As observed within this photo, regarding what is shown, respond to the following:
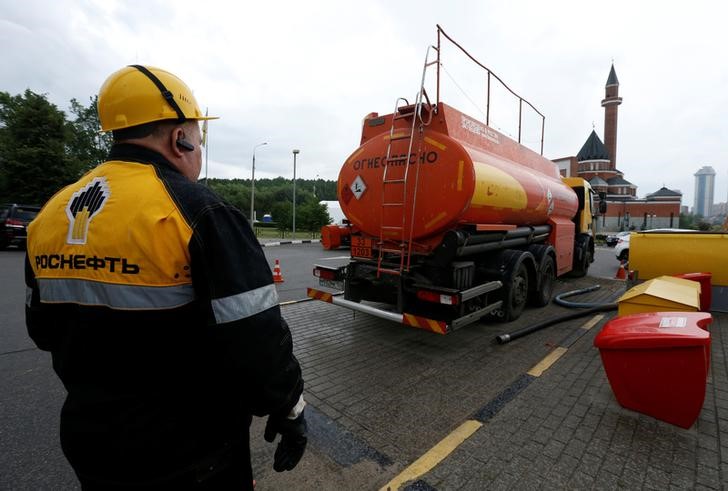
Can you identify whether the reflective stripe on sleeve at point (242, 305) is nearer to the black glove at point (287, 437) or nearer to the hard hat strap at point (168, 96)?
the black glove at point (287, 437)

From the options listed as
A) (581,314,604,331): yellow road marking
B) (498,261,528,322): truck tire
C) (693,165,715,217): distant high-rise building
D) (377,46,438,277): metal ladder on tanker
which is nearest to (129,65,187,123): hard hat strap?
(377,46,438,277): metal ladder on tanker

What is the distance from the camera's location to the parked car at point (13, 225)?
14039 mm

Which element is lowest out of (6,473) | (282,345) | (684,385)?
(6,473)

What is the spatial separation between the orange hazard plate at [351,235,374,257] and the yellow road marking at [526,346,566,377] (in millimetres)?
2472

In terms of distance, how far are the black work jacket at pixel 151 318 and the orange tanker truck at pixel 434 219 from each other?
3.22m

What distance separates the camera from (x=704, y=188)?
174m

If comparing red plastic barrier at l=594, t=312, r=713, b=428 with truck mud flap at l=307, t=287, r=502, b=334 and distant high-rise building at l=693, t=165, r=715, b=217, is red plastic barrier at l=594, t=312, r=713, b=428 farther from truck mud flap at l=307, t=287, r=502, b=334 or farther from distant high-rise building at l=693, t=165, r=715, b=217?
distant high-rise building at l=693, t=165, r=715, b=217

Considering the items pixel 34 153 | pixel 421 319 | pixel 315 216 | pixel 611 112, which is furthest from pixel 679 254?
pixel 611 112

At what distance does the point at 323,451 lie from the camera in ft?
8.84

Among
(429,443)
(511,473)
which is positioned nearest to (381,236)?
(429,443)

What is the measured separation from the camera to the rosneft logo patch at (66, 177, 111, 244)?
124 centimetres

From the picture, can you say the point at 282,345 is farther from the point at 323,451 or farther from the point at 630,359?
the point at 630,359

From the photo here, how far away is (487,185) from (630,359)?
8.00 ft

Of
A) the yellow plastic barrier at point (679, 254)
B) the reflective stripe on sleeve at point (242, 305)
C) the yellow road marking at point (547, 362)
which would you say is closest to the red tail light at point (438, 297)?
the yellow road marking at point (547, 362)
